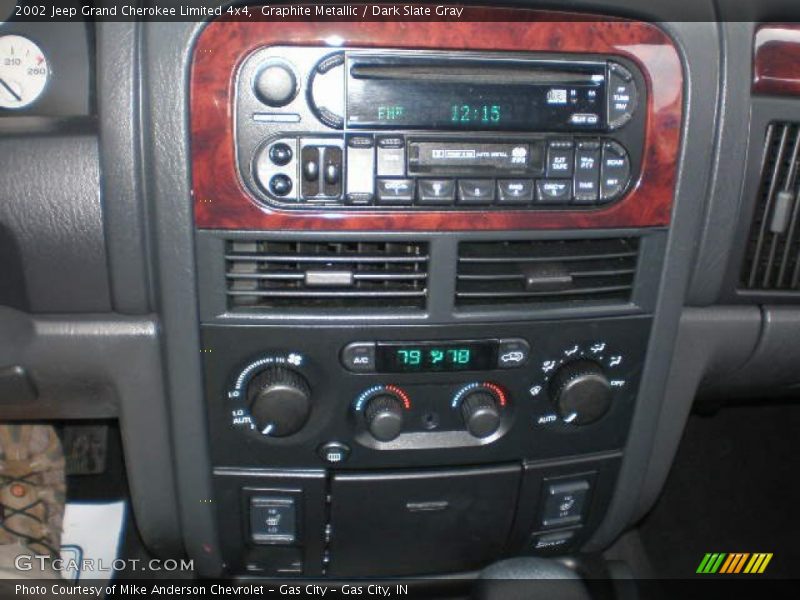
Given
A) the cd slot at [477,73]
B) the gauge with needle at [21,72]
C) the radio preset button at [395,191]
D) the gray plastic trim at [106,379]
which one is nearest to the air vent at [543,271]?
the radio preset button at [395,191]

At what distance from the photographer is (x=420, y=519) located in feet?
4.11

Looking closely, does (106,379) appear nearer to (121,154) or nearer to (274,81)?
(121,154)

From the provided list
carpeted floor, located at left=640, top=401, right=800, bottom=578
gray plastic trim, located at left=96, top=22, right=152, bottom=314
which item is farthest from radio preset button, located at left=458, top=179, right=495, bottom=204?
carpeted floor, located at left=640, top=401, right=800, bottom=578

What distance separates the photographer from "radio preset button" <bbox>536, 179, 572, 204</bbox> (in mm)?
1034

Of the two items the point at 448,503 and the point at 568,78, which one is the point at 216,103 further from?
the point at 448,503

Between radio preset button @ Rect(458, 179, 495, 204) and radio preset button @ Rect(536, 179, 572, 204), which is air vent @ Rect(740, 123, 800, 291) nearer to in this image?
radio preset button @ Rect(536, 179, 572, 204)

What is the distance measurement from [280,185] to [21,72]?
0.38m

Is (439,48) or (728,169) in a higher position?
(439,48)

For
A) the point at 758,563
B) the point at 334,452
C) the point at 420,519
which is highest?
the point at 334,452

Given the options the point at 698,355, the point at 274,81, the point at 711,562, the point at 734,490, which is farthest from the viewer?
the point at 734,490

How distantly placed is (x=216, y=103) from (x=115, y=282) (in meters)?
0.28

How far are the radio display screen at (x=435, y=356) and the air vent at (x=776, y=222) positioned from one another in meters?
0.42

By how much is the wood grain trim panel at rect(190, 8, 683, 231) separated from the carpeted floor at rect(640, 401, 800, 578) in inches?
38.0

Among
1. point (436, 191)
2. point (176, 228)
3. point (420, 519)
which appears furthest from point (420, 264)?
point (420, 519)
